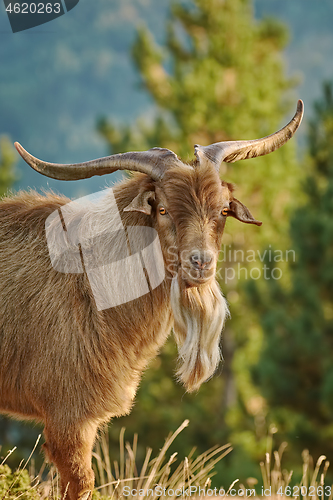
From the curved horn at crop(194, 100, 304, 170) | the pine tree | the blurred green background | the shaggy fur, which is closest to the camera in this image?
the shaggy fur

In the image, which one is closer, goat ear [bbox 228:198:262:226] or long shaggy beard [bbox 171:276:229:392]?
long shaggy beard [bbox 171:276:229:392]

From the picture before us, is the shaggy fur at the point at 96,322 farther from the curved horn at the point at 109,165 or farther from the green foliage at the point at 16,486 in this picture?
the green foliage at the point at 16,486

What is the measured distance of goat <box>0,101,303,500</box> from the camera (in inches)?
150

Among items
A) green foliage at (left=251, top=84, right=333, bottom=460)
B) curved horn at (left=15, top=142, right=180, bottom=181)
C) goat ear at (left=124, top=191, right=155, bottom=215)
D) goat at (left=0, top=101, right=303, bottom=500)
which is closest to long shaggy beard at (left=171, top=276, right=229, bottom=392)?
goat at (left=0, top=101, right=303, bottom=500)

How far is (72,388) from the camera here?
3.86 meters

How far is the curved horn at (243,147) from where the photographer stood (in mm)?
4117

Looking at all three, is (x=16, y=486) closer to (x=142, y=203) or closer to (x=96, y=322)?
(x=96, y=322)

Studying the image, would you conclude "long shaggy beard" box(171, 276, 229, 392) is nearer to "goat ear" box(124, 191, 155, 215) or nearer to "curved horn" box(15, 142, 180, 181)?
"goat ear" box(124, 191, 155, 215)

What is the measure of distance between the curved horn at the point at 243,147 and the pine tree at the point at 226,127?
10583mm

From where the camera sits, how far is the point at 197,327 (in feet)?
13.1

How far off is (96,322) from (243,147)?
1.86m

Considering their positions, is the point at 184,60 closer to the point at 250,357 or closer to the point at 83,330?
the point at 250,357

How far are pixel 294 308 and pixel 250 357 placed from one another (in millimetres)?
4564

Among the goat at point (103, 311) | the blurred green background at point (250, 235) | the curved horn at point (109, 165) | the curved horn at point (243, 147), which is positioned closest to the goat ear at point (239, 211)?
the goat at point (103, 311)
